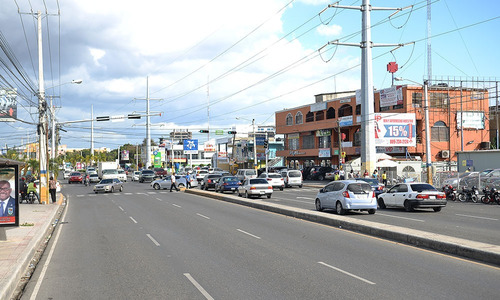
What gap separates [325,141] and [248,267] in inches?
2359

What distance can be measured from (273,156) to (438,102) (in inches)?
1632

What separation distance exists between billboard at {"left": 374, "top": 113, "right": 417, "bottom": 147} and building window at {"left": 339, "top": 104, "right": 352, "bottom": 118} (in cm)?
889

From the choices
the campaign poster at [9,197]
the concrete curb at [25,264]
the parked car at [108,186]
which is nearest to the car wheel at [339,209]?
the concrete curb at [25,264]

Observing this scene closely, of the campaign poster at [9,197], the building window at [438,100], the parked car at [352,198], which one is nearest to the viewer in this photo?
the campaign poster at [9,197]

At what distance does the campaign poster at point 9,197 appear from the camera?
14344 mm

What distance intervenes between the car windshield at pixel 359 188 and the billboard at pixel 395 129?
35798mm

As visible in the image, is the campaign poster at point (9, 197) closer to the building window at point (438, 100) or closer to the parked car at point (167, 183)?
the parked car at point (167, 183)

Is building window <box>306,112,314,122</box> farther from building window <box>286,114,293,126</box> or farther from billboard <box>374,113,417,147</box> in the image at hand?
billboard <box>374,113,417,147</box>

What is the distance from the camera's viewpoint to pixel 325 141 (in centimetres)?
6894

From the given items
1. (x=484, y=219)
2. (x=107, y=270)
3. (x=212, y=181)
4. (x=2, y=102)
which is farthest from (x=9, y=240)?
(x=2, y=102)

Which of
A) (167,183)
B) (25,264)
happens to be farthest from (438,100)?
(25,264)

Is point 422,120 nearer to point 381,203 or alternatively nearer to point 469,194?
point 469,194

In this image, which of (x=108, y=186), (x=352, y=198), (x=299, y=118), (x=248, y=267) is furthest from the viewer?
(x=299, y=118)

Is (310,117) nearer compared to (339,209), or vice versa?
(339,209)
